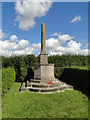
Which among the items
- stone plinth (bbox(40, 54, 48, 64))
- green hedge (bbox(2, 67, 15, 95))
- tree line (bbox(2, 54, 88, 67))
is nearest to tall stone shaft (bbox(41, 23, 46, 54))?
stone plinth (bbox(40, 54, 48, 64))

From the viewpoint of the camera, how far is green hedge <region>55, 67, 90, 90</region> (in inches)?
402

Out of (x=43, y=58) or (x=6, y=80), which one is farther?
(x=43, y=58)

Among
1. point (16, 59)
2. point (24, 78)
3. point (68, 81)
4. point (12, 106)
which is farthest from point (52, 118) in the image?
point (16, 59)

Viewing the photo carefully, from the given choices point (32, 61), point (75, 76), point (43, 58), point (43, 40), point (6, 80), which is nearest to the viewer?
point (6, 80)

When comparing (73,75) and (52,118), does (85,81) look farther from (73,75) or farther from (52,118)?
(52,118)

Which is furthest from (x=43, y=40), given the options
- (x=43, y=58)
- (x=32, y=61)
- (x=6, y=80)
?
(x=32, y=61)

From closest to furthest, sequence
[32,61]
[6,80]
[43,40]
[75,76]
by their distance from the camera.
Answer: [6,80] → [43,40] → [75,76] → [32,61]

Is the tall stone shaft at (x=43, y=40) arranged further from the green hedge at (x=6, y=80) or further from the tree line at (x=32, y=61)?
the tree line at (x=32, y=61)

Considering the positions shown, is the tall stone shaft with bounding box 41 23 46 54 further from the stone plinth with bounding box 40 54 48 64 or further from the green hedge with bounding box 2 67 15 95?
the green hedge with bounding box 2 67 15 95

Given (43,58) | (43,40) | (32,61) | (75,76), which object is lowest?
(75,76)

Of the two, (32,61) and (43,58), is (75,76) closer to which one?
(43,58)

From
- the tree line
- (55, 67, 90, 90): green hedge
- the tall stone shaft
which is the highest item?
the tall stone shaft

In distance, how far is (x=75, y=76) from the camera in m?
12.6

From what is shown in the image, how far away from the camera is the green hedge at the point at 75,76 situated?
33.5 ft
